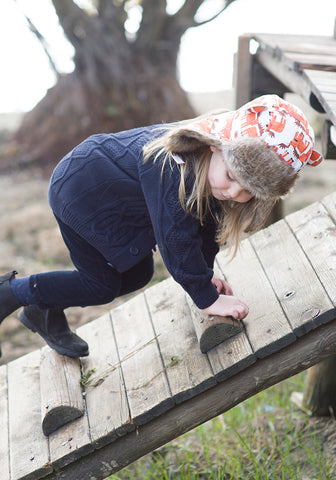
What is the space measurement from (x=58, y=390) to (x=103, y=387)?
0.64ft

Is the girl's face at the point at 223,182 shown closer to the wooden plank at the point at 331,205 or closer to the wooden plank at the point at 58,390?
the wooden plank at the point at 331,205

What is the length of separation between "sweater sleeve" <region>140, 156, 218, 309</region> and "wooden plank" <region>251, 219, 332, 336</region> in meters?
0.39

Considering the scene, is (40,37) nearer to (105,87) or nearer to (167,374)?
(105,87)

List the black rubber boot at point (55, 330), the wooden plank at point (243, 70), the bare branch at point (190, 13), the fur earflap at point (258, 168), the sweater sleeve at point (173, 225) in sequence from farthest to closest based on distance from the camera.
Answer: the bare branch at point (190, 13), the wooden plank at point (243, 70), the black rubber boot at point (55, 330), the sweater sleeve at point (173, 225), the fur earflap at point (258, 168)

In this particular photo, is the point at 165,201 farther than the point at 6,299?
No

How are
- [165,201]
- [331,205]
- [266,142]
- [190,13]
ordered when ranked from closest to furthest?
[266,142] < [165,201] < [331,205] < [190,13]

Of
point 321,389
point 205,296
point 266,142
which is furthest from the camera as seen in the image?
point 321,389

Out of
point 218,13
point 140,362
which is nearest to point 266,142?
point 140,362

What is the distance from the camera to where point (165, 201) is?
1.98 meters

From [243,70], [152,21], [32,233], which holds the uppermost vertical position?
[243,70]

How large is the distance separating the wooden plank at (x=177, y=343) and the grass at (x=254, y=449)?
66 centimetres

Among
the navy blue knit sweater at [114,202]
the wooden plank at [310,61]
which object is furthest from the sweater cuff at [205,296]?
the wooden plank at [310,61]

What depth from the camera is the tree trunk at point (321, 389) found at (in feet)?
9.82

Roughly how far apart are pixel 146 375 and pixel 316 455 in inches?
44.7
